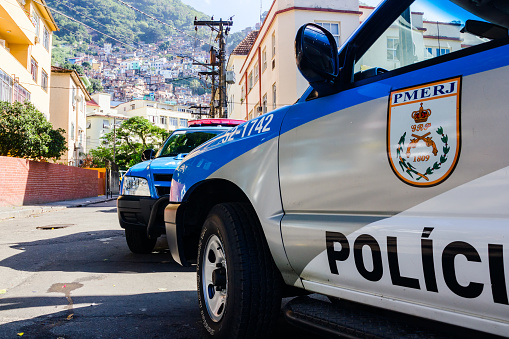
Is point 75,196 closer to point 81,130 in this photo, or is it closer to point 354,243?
point 81,130

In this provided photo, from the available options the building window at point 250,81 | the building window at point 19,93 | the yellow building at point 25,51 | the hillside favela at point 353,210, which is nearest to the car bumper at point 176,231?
the hillside favela at point 353,210

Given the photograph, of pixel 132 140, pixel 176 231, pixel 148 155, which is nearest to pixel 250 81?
pixel 148 155

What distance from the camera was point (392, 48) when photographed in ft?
7.10

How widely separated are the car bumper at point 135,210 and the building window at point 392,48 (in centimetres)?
389

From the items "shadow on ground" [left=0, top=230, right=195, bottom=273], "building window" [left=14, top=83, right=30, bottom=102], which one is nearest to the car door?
"shadow on ground" [left=0, top=230, right=195, bottom=273]

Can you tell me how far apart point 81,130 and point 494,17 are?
162ft

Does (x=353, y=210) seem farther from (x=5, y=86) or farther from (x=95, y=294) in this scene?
(x=5, y=86)

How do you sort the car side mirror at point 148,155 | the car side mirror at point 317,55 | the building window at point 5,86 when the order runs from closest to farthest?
1. the car side mirror at point 317,55
2. the car side mirror at point 148,155
3. the building window at point 5,86

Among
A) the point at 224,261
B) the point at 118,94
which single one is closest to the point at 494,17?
the point at 224,261

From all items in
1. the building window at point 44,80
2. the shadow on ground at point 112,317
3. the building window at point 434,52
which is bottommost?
the shadow on ground at point 112,317

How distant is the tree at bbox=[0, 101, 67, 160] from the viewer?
1794cm

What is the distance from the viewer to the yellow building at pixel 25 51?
72.1ft

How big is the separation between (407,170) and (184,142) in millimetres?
5876

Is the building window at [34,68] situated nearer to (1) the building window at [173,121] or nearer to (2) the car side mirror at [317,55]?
(2) the car side mirror at [317,55]
